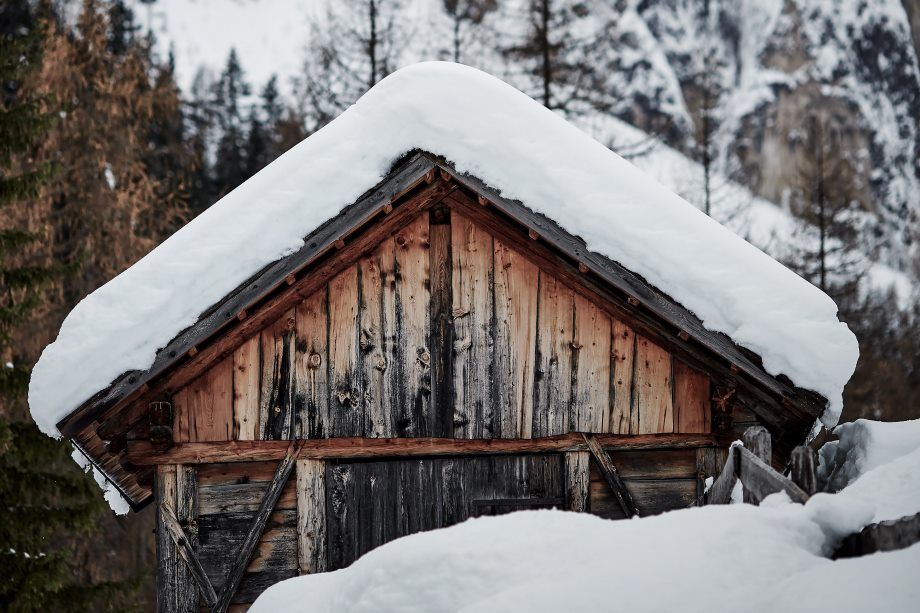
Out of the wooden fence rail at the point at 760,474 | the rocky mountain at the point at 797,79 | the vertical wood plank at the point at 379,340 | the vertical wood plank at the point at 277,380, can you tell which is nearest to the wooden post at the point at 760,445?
the wooden fence rail at the point at 760,474

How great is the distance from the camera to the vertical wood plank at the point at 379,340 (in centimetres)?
464

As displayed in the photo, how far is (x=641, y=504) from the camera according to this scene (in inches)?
189

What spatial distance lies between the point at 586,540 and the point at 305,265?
265 centimetres

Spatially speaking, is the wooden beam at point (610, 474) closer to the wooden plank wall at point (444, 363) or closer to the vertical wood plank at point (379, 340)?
the wooden plank wall at point (444, 363)

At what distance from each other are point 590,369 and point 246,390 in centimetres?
246

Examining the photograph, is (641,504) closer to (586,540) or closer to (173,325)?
(586,540)

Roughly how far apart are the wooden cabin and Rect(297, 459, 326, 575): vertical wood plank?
14mm

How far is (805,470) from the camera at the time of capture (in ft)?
9.04

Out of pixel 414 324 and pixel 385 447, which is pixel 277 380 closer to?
pixel 385 447

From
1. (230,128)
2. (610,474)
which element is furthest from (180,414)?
(230,128)

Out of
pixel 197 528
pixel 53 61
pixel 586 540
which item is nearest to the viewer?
pixel 586 540

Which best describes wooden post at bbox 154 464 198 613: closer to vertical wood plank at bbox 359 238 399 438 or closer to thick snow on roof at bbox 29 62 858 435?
thick snow on roof at bbox 29 62 858 435

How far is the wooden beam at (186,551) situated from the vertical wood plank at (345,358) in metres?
1.25

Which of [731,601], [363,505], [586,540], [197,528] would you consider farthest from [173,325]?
[731,601]
